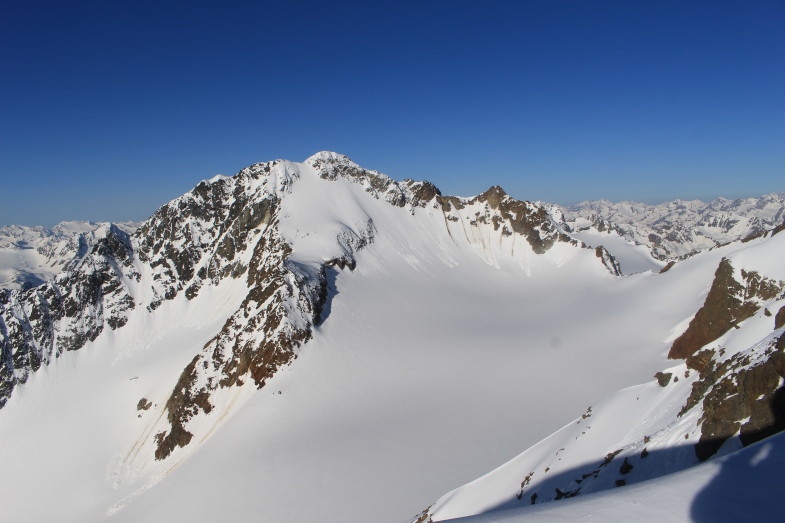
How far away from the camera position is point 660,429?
1395 centimetres

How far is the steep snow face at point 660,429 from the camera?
10.4 meters

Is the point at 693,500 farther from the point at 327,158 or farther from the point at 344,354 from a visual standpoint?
the point at 327,158

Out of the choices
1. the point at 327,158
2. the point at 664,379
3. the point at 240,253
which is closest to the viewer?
the point at 664,379

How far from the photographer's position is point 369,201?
8212 centimetres

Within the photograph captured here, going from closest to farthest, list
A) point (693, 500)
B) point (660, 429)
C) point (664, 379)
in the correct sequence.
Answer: point (693, 500) → point (660, 429) → point (664, 379)

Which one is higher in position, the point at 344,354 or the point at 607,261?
the point at 344,354

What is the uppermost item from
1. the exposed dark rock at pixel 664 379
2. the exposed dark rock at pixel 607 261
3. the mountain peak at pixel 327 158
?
the mountain peak at pixel 327 158

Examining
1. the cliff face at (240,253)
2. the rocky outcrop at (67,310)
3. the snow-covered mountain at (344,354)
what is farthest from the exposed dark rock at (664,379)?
the rocky outcrop at (67,310)

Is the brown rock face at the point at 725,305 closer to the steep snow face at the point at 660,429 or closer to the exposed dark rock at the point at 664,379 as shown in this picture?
the steep snow face at the point at 660,429

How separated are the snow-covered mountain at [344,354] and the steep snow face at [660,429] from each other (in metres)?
0.17

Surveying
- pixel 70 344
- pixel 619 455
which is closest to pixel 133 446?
pixel 70 344

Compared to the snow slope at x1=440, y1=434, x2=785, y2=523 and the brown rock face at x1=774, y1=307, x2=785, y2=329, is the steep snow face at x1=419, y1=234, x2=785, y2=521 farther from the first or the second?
the snow slope at x1=440, y1=434, x2=785, y2=523

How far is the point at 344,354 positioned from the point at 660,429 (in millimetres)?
34901

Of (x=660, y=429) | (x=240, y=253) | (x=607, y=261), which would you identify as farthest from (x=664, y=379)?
(x=240, y=253)
